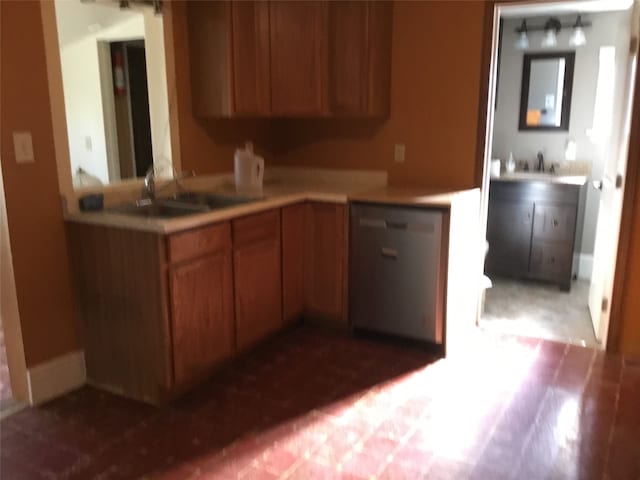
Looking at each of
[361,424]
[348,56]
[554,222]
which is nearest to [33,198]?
[361,424]

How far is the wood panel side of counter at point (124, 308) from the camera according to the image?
98.0 inches

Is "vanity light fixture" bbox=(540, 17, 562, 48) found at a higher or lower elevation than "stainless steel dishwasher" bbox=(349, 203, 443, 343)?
higher

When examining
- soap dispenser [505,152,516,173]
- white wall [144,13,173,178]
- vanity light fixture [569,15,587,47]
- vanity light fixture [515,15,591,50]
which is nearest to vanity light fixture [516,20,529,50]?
vanity light fixture [515,15,591,50]

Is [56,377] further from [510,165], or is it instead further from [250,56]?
[510,165]

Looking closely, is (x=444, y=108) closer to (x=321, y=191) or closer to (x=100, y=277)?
(x=321, y=191)

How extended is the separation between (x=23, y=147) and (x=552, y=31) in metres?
4.02

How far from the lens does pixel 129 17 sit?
10.6 ft

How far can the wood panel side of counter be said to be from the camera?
2.49m

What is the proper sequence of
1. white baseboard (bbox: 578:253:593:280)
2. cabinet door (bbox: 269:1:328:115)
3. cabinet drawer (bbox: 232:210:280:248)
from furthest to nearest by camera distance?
white baseboard (bbox: 578:253:593:280), cabinet door (bbox: 269:1:328:115), cabinet drawer (bbox: 232:210:280:248)

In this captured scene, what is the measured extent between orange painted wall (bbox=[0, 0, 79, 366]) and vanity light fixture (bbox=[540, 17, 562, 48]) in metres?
3.78

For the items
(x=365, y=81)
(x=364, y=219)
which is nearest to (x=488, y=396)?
(x=364, y=219)

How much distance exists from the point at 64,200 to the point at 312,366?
1540 mm

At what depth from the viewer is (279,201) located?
10.3 ft

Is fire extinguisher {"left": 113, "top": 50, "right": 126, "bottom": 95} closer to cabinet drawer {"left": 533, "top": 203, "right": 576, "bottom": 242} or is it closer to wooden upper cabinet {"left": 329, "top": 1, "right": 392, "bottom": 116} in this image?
wooden upper cabinet {"left": 329, "top": 1, "right": 392, "bottom": 116}
